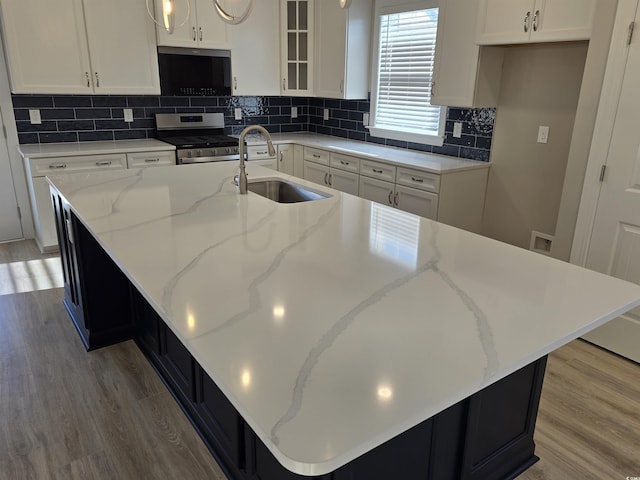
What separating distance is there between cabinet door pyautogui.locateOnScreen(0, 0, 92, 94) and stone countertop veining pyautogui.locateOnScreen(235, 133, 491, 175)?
167 cm

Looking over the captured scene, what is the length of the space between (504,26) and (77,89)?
3.33 meters

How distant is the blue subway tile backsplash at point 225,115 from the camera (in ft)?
12.8

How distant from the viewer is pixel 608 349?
9.19ft

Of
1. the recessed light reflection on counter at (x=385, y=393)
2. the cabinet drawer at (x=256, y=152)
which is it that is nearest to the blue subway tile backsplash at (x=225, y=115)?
the cabinet drawer at (x=256, y=152)

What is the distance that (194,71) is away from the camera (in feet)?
14.8

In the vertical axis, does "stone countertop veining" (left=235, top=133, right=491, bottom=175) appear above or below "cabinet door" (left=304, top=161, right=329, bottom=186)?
above

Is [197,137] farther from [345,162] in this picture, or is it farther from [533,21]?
[533,21]

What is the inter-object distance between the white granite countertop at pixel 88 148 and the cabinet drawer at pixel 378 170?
1701 mm

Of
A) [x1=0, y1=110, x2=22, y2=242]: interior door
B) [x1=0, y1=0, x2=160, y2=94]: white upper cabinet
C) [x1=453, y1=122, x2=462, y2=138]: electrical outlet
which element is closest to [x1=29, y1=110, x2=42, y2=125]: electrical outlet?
[x1=0, y1=110, x2=22, y2=242]: interior door

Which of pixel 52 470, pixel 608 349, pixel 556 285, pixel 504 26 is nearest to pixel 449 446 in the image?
pixel 556 285

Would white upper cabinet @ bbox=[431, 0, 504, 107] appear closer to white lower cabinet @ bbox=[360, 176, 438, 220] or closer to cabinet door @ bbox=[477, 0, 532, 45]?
cabinet door @ bbox=[477, 0, 532, 45]

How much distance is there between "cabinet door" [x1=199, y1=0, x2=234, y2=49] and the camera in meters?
4.34

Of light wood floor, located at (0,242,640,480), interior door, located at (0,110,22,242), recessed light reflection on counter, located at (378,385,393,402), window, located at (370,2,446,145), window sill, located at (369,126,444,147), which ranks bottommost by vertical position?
light wood floor, located at (0,242,640,480)

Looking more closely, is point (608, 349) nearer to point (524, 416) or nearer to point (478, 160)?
point (524, 416)
